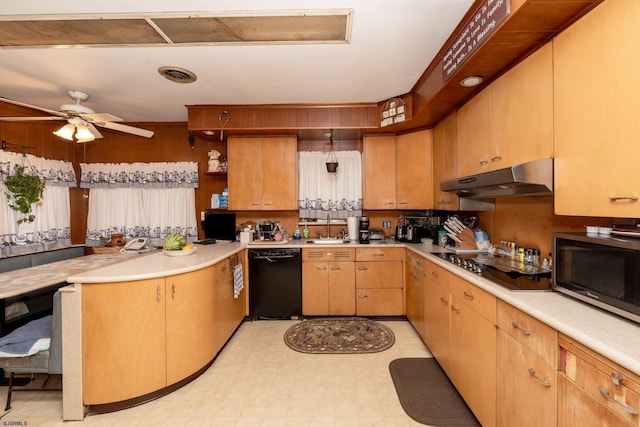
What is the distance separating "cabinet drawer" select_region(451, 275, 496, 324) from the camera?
1.56 meters

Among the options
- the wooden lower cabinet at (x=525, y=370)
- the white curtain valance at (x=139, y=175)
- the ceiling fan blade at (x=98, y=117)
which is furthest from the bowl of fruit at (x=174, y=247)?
the wooden lower cabinet at (x=525, y=370)

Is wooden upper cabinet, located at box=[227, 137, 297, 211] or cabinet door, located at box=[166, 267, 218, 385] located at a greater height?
wooden upper cabinet, located at box=[227, 137, 297, 211]

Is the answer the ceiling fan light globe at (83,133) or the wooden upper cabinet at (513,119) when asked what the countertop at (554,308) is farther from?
the ceiling fan light globe at (83,133)

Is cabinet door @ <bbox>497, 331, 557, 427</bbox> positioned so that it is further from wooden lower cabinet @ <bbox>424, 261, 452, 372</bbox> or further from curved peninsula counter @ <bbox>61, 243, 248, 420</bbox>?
curved peninsula counter @ <bbox>61, 243, 248, 420</bbox>

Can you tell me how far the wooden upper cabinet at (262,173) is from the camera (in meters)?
3.64

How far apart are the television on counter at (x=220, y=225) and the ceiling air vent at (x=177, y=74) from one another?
→ 168cm

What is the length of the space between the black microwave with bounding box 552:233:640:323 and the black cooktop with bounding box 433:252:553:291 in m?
0.16

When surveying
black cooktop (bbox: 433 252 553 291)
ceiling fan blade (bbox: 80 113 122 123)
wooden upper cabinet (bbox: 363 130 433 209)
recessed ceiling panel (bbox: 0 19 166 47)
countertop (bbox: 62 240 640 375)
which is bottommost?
countertop (bbox: 62 240 640 375)

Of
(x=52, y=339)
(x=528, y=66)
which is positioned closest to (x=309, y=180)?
(x=528, y=66)

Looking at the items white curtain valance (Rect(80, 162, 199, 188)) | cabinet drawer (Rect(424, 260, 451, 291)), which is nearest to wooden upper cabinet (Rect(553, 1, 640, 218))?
cabinet drawer (Rect(424, 260, 451, 291))

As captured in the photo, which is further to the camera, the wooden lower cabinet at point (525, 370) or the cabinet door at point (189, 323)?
the cabinet door at point (189, 323)

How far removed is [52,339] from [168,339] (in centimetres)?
69

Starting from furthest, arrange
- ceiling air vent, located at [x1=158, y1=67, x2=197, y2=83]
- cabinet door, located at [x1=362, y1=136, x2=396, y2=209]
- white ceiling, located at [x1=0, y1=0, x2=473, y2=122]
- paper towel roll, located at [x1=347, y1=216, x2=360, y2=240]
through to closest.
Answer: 1. paper towel roll, located at [x1=347, y1=216, x2=360, y2=240]
2. cabinet door, located at [x1=362, y1=136, x2=396, y2=209]
3. ceiling air vent, located at [x1=158, y1=67, x2=197, y2=83]
4. white ceiling, located at [x1=0, y1=0, x2=473, y2=122]

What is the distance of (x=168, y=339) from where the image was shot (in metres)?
2.04
